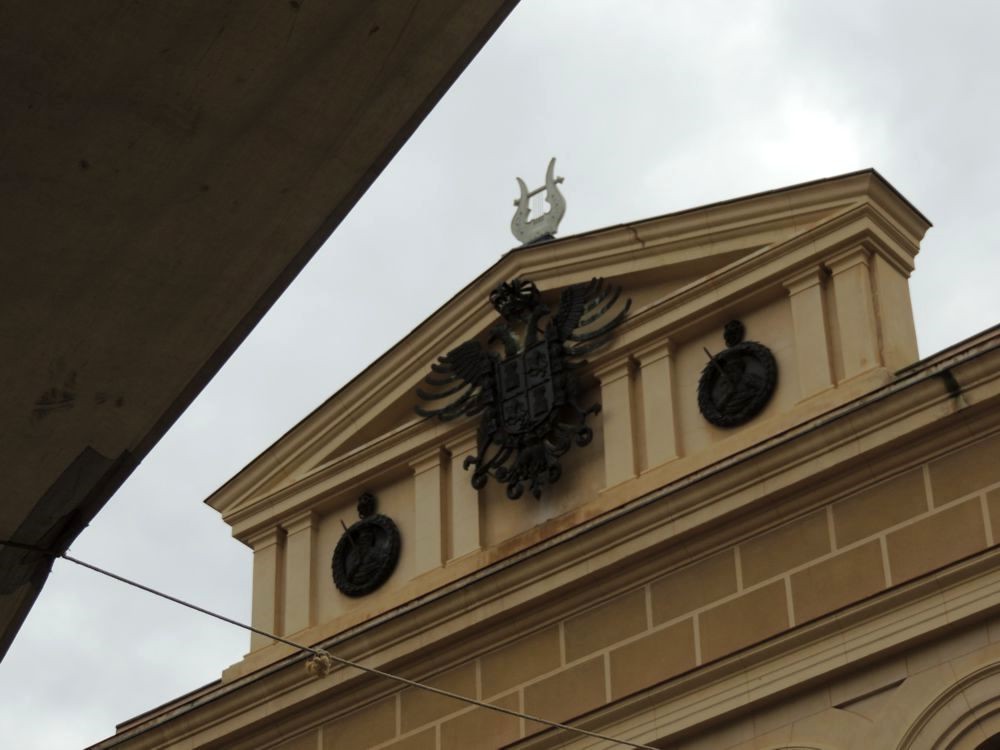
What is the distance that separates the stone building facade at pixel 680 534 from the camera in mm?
12555

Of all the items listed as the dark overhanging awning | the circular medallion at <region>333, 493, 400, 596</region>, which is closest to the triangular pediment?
the circular medallion at <region>333, 493, 400, 596</region>

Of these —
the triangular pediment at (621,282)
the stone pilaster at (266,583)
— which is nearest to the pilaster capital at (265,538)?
the stone pilaster at (266,583)

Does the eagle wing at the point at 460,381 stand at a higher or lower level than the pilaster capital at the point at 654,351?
higher

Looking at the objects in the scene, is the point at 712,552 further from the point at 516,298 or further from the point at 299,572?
the point at 299,572

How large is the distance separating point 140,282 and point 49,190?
11.7 inches

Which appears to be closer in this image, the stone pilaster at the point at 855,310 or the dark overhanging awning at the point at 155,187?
the dark overhanging awning at the point at 155,187

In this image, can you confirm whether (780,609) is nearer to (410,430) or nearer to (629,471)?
(629,471)

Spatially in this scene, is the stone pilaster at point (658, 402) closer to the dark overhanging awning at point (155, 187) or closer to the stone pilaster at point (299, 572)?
the stone pilaster at point (299, 572)

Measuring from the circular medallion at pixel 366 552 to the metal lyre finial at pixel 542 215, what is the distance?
251cm

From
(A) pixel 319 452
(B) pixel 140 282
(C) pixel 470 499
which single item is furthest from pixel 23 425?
(A) pixel 319 452

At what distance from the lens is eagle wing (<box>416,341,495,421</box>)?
15812mm

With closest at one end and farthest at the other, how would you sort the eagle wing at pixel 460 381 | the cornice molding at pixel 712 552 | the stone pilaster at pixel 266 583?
the cornice molding at pixel 712 552, the eagle wing at pixel 460 381, the stone pilaster at pixel 266 583

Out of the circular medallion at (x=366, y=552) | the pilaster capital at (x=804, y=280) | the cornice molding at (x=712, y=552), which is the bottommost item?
the cornice molding at (x=712, y=552)

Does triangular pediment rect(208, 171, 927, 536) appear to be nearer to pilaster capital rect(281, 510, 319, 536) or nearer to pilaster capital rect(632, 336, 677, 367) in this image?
pilaster capital rect(632, 336, 677, 367)
